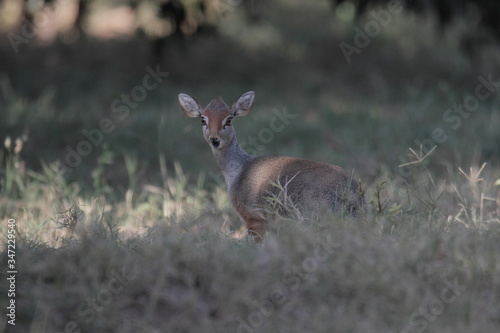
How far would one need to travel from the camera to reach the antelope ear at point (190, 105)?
6.38 meters

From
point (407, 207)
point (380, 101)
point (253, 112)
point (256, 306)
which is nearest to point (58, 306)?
point (256, 306)

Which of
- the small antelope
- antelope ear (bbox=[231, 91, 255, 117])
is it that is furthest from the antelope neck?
antelope ear (bbox=[231, 91, 255, 117])

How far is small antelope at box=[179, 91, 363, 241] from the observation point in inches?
222

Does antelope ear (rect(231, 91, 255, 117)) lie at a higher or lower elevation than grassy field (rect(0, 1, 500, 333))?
higher

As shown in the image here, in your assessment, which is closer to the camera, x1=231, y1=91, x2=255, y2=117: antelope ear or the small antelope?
the small antelope

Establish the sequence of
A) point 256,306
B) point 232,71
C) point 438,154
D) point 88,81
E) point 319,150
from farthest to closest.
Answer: point 232,71 < point 88,81 < point 319,150 < point 438,154 < point 256,306

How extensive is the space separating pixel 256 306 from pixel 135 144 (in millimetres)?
5828

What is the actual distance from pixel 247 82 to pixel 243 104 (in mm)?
6461

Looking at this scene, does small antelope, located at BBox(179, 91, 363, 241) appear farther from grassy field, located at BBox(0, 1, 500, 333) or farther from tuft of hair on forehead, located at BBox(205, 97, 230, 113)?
grassy field, located at BBox(0, 1, 500, 333)

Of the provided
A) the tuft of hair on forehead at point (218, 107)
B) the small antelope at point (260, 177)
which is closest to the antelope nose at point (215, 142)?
the small antelope at point (260, 177)

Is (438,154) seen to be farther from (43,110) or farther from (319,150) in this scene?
(43,110)

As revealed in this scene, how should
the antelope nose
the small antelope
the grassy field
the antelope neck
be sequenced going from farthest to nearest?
1. the antelope neck
2. the antelope nose
3. the small antelope
4. the grassy field

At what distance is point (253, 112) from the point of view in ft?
37.0

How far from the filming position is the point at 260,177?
612 cm
